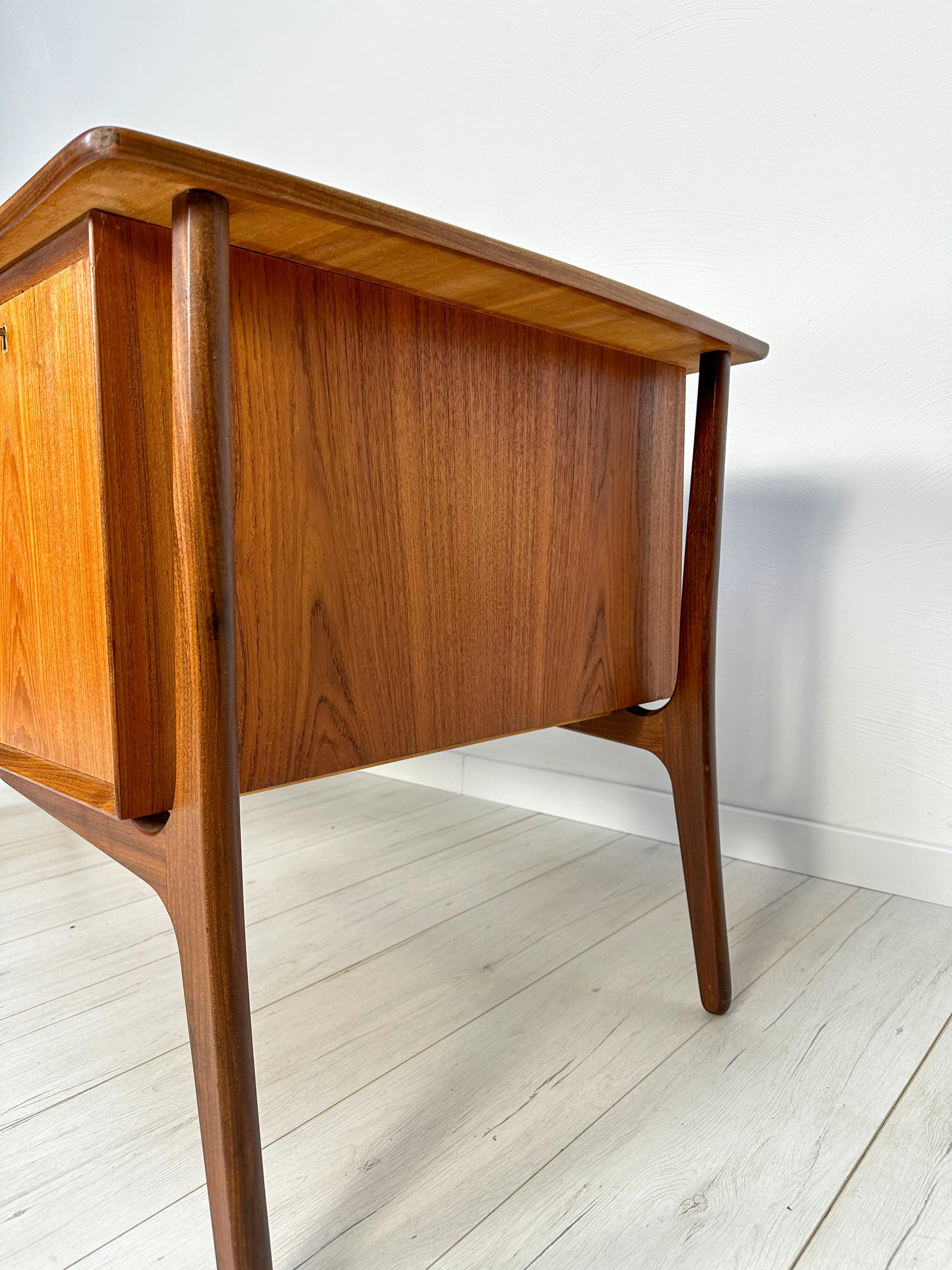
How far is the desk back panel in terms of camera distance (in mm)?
512

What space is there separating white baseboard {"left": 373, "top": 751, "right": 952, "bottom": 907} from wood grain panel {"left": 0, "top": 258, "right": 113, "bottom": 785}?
33.9 inches

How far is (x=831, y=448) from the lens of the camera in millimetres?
1247

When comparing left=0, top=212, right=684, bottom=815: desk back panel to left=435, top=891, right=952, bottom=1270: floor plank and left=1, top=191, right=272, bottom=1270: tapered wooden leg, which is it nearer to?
left=1, top=191, right=272, bottom=1270: tapered wooden leg

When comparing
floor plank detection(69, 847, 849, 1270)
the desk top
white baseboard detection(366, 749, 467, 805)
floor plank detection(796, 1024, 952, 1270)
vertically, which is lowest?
white baseboard detection(366, 749, 467, 805)

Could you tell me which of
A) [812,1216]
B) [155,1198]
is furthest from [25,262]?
[812,1216]

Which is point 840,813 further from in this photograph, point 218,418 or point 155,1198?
point 218,418

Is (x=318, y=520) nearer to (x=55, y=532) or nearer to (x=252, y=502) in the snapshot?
(x=252, y=502)

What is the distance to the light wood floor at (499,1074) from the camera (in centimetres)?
61

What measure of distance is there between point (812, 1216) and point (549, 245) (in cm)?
140

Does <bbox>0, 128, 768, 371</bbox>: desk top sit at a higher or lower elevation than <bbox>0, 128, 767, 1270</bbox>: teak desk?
higher

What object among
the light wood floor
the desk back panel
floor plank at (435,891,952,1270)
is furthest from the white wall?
the desk back panel

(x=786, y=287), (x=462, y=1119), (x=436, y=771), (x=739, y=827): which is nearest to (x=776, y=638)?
(x=739, y=827)

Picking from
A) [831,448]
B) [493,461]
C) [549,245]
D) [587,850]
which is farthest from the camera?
[549,245]

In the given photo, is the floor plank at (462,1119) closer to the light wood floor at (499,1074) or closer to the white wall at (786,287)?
the light wood floor at (499,1074)
